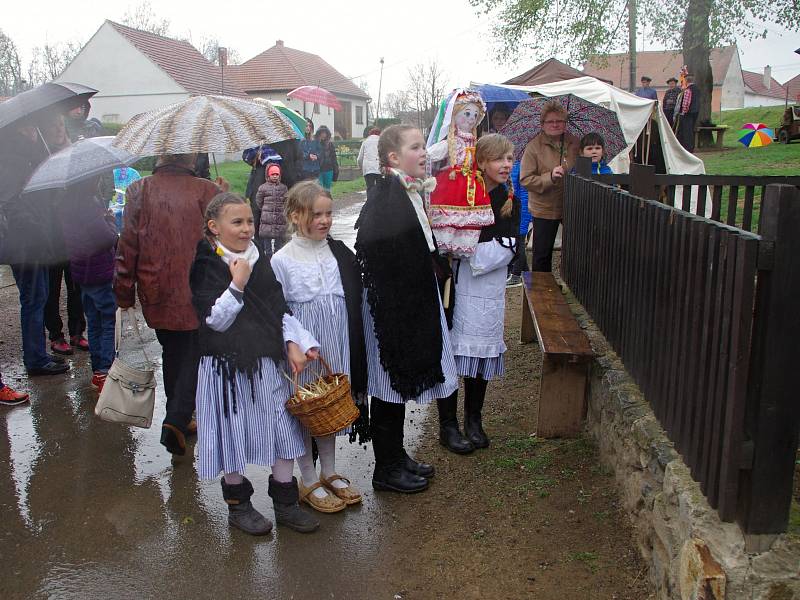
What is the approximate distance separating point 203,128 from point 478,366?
2.03 m

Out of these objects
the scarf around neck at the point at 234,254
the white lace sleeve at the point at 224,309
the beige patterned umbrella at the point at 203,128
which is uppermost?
the beige patterned umbrella at the point at 203,128

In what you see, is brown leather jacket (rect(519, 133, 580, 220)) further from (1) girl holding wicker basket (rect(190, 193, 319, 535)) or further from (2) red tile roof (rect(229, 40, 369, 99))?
(2) red tile roof (rect(229, 40, 369, 99))

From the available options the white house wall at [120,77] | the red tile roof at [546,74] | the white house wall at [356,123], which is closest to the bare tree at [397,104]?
the white house wall at [356,123]

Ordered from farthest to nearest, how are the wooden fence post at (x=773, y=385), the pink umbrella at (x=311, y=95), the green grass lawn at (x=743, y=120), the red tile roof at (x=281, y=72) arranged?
the red tile roof at (x=281, y=72) → the green grass lawn at (x=743, y=120) → the pink umbrella at (x=311, y=95) → the wooden fence post at (x=773, y=385)

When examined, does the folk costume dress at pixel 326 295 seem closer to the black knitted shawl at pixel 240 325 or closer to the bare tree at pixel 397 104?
the black knitted shawl at pixel 240 325

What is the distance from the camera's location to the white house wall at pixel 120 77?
36625 mm

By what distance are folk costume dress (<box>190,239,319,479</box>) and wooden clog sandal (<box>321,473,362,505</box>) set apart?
19.3 inches

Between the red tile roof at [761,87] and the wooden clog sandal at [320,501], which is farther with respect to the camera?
the red tile roof at [761,87]

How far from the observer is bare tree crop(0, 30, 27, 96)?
5094 centimetres

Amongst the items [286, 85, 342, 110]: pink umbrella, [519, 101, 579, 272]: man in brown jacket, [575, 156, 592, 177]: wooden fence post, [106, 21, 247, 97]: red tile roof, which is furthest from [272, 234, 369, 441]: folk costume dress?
[106, 21, 247, 97]: red tile roof

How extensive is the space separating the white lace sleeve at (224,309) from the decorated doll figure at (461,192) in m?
1.30

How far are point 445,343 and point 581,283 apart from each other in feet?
6.65

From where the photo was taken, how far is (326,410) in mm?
3164

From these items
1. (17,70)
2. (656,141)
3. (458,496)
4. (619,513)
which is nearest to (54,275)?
(458,496)
